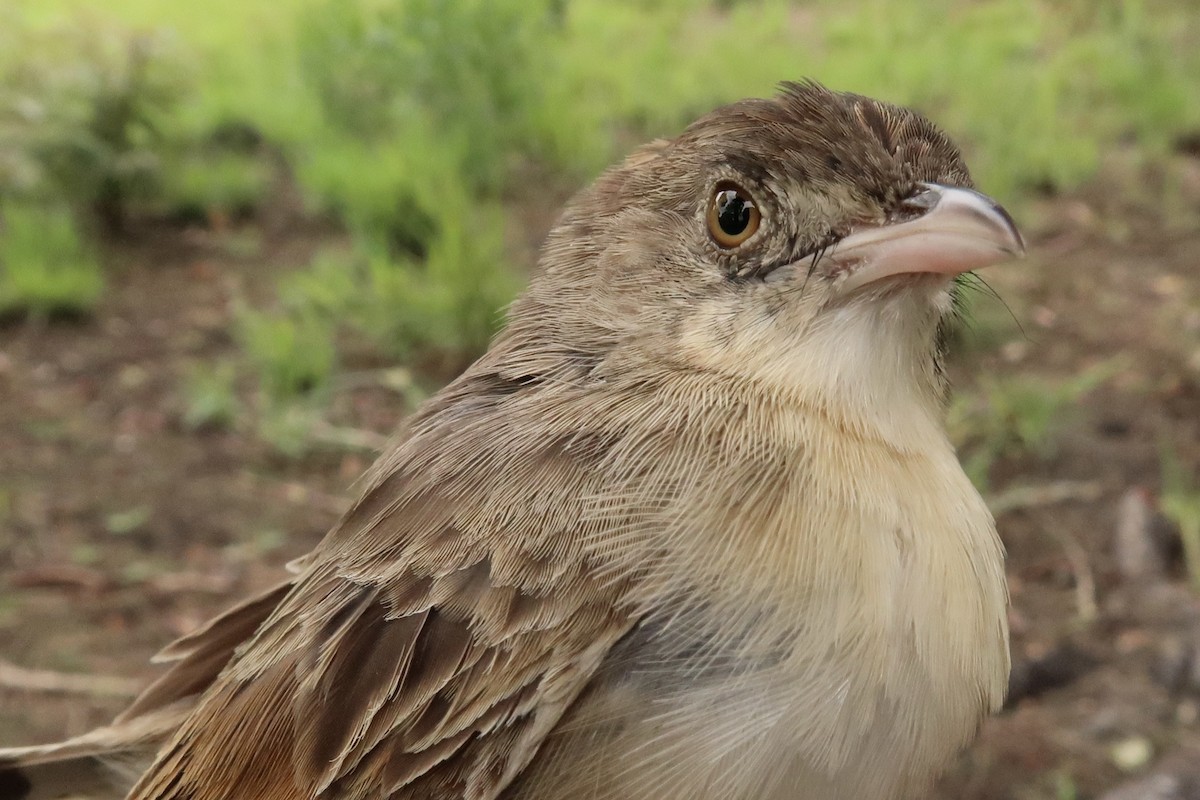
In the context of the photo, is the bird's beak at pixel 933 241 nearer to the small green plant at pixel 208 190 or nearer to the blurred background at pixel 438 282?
the blurred background at pixel 438 282

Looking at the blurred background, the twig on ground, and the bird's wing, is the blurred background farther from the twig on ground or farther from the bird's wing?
the bird's wing

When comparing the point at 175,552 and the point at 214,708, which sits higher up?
the point at 214,708

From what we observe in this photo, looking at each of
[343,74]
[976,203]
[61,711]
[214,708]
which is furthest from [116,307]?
[976,203]

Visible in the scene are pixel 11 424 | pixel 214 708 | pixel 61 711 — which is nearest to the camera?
pixel 214 708

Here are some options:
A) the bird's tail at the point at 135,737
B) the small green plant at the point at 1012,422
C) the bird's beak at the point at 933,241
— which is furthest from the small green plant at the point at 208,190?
the bird's beak at the point at 933,241

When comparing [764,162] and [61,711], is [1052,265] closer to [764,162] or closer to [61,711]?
[764,162]

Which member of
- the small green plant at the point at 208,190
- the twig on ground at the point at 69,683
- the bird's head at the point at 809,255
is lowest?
the twig on ground at the point at 69,683
